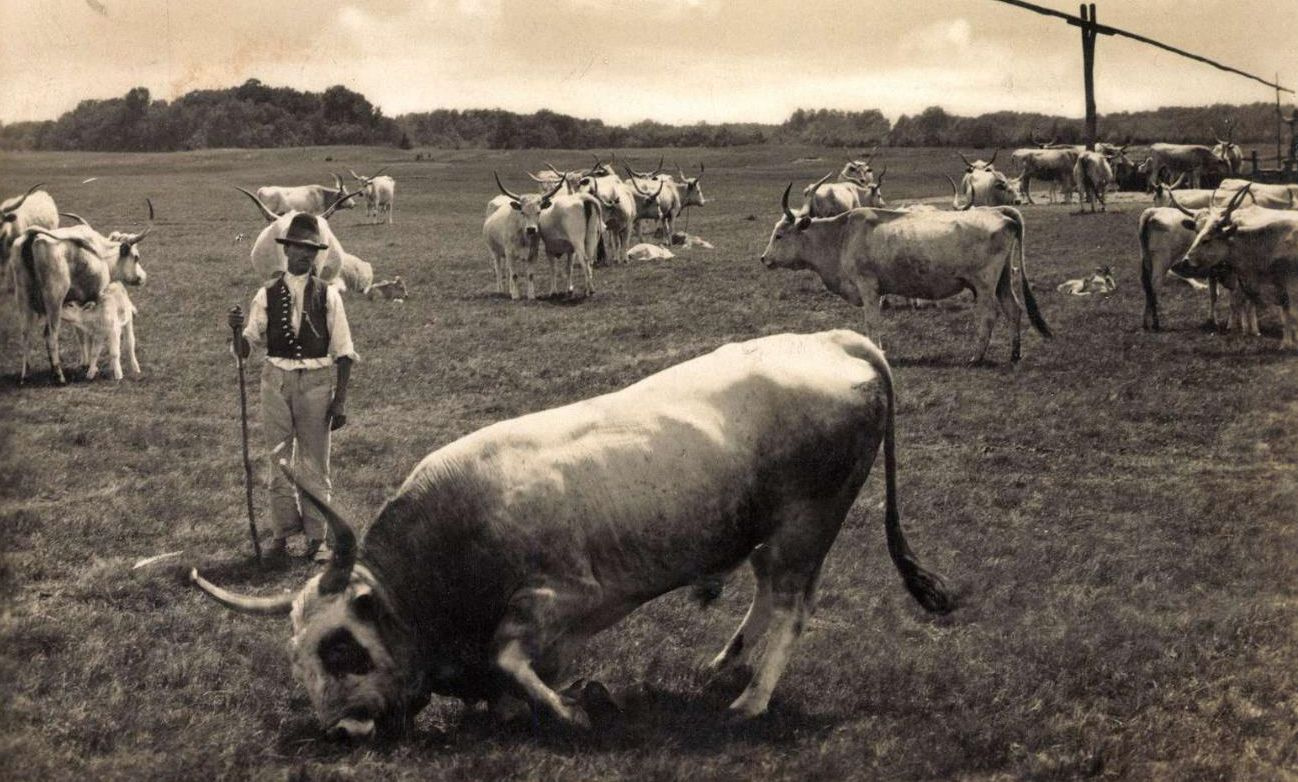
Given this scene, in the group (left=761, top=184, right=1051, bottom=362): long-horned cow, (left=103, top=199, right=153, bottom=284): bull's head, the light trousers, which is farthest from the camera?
(left=103, top=199, right=153, bottom=284): bull's head

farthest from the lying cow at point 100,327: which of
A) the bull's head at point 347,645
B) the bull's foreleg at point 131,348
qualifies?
the bull's head at point 347,645

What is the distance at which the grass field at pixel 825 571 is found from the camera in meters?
5.41

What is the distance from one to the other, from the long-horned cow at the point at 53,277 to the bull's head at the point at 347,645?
10.0 meters

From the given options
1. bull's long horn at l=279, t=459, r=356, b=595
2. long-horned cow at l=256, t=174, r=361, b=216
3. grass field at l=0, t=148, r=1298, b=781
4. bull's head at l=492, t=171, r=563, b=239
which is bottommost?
grass field at l=0, t=148, r=1298, b=781

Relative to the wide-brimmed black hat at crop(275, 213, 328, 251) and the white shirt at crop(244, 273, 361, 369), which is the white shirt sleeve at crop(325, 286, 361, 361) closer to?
the white shirt at crop(244, 273, 361, 369)

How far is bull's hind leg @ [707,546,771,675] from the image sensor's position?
242 inches

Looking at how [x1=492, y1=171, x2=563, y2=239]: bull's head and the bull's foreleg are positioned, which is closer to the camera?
the bull's foreleg

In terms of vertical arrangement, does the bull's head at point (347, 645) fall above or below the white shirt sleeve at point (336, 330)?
below

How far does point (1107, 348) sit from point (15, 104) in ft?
39.1

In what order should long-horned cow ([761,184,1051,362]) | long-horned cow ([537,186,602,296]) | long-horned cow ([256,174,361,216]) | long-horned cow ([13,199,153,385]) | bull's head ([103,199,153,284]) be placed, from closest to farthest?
long-horned cow ([13,199,153,385])
long-horned cow ([761,184,1051,362])
bull's head ([103,199,153,284])
long-horned cow ([537,186,602,296])
long-horned cow ([256,174,361,216])

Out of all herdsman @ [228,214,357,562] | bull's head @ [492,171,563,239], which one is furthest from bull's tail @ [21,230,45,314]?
bull's head @ [492,171,563,239]

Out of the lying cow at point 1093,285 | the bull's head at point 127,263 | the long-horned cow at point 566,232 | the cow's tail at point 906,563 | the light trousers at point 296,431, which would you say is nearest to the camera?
the cow's tail at point 906,563

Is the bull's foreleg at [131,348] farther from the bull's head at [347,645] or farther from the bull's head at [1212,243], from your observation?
the bull's head at [1212,243]

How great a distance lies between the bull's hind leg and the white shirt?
137 inches
